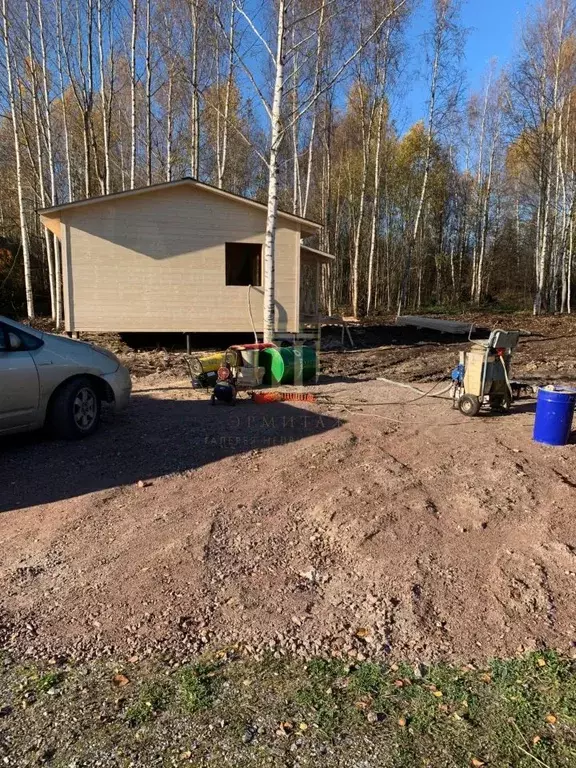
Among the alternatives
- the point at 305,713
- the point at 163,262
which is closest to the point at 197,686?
the point at 305,713

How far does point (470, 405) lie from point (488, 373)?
1.62 ft

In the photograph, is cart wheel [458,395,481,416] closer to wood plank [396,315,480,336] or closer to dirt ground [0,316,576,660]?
dirt ground [0,316,576,660]

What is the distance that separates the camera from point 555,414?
5.95 metres

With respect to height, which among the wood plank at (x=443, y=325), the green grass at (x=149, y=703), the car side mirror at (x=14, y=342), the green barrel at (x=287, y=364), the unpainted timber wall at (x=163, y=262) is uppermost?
the unpainted timber wall at (x=163, y=262)

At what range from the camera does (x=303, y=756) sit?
206cm

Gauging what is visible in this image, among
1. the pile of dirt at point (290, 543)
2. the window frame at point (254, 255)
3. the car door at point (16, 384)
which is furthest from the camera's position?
the window frame at point (254, 255)

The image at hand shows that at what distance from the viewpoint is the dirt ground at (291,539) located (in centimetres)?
288

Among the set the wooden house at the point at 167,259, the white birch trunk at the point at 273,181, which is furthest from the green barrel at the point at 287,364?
the wooden house at the point at 167,259

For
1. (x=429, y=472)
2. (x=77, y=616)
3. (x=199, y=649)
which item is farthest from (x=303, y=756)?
(x=429, y=472)

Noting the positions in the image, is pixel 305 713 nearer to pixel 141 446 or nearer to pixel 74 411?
pixel 141 446

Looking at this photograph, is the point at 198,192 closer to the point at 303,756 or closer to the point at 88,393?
the point at 88,393

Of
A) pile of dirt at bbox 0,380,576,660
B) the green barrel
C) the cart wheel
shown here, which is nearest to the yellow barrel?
the green barrel

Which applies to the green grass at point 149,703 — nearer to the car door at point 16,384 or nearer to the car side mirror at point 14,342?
the car door at point 16,384

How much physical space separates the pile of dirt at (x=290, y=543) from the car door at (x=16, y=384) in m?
0.38
